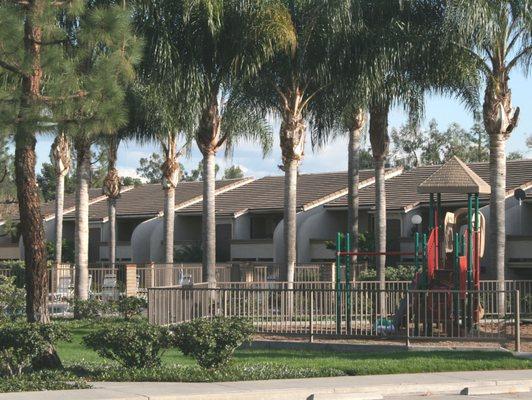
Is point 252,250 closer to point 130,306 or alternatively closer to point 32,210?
point 130,306

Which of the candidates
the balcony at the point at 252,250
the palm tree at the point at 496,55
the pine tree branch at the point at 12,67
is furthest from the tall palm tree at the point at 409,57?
the balcony at the point at 252,250

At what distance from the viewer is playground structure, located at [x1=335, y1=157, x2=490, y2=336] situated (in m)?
21.1

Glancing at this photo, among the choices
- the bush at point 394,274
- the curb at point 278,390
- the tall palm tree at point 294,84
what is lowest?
the curb at point 278,390

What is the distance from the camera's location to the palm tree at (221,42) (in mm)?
27188

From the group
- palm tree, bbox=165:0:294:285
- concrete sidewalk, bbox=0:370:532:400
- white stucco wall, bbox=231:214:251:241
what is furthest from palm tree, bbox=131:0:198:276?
white stucco wall, bbox=231:214:251:241

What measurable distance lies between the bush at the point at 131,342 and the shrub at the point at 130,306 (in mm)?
11581

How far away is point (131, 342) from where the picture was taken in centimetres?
1625

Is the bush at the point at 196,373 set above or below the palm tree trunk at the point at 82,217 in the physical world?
below

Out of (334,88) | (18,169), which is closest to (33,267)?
(18,169)

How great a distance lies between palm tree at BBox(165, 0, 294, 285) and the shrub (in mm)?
2134

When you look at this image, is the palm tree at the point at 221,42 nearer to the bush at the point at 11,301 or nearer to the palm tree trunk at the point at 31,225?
the bush at the point at 11,301

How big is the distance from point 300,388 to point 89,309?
14.5 m

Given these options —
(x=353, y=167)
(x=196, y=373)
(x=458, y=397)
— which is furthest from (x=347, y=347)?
(x=353, y=167)

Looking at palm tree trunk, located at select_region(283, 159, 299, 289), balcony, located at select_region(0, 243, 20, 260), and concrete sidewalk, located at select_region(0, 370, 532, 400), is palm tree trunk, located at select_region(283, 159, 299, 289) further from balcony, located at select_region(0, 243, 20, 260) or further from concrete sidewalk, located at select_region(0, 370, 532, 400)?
balcony, located at select_region(0, 243, 20, 260)
